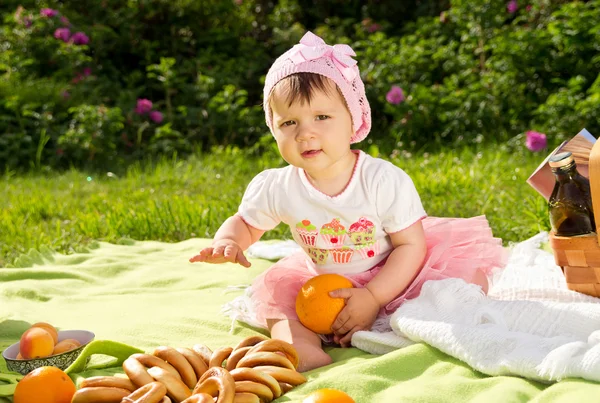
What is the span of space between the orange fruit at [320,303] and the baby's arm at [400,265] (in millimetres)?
110

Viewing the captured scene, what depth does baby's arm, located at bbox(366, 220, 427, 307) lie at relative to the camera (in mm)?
2643

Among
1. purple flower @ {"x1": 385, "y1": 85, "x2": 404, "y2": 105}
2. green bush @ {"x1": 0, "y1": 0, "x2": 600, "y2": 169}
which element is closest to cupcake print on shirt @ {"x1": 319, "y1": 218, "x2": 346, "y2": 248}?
green bush @ {"x1": 0, "y1": 0, "x2": 600, "y2": 169}

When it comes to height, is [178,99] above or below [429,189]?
above

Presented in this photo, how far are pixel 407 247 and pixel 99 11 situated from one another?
5850 millimetres

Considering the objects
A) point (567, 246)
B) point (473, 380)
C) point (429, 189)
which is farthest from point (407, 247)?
point (429, 189)

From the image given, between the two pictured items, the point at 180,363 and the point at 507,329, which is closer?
the point at 180,363

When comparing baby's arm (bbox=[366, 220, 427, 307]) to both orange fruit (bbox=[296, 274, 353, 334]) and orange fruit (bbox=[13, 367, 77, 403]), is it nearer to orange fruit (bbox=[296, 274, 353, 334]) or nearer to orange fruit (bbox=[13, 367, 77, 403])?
orange fruit (bbox=[296, 274, 353, 334])

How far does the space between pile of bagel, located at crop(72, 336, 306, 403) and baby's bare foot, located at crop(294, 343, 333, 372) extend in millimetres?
89

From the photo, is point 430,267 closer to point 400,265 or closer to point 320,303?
point 400,265

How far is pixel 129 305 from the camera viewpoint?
3.19 m

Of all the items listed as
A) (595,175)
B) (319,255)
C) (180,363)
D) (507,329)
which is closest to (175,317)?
(319,255)

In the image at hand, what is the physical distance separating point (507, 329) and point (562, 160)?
0.60 m

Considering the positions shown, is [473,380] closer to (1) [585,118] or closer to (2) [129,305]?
(2) [129,305]

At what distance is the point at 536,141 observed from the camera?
534 centimetres
